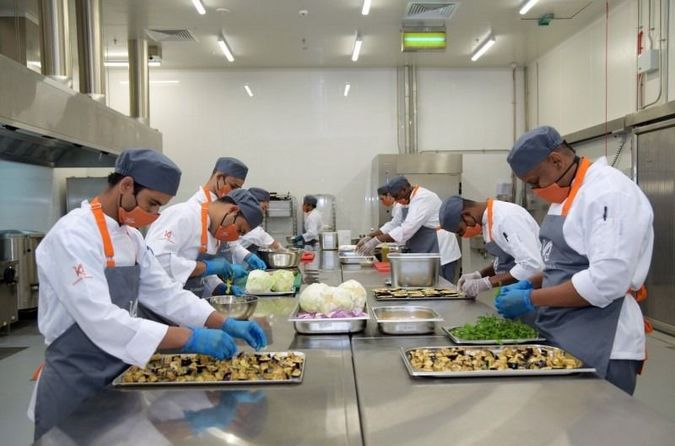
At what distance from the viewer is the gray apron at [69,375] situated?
1534 mm

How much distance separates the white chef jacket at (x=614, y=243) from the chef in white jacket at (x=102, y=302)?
1.13 m

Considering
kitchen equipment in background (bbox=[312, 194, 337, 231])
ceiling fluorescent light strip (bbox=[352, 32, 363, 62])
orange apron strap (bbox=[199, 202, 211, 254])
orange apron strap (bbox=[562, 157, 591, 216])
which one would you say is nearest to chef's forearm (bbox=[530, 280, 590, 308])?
orange apron strap (bbox=[562, 157, 591, 216])

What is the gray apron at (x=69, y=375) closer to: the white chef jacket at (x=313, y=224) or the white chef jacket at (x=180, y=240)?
the white chef jacket at (x=180, y=240)

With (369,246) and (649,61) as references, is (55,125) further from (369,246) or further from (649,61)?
(649,61)

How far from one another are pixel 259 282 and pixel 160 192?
128 cm

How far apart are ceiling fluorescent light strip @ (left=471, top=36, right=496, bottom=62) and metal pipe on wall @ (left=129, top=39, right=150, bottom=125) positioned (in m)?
4.30

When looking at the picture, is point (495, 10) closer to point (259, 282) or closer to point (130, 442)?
point (259, 282)

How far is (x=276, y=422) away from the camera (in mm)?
1203

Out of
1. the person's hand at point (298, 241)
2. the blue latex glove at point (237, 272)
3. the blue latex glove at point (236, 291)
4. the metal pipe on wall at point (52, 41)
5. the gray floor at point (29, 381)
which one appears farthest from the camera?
the person's hand at point (298, 241)

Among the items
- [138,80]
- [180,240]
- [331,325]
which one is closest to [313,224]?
[138,80]

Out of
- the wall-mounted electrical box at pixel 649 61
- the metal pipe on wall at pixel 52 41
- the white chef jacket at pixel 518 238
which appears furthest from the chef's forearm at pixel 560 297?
the wall-mounted electrical box at pixel 649 61

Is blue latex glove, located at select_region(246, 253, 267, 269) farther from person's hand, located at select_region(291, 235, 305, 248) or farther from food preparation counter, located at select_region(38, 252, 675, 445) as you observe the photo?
person's hand, located at select_region(291, 235, 305, 248)

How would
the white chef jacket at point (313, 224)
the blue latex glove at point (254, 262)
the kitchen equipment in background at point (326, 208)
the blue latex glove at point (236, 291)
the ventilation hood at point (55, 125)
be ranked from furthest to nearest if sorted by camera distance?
the kitchen equipment in background at point (326, 208), the white chef jacket at point (313, 224), the blue latex glove at point (254, 262), the ventilation hood at point (55, 125), the blue latex glove at point (236, 291)

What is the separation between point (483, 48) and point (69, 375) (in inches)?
253
